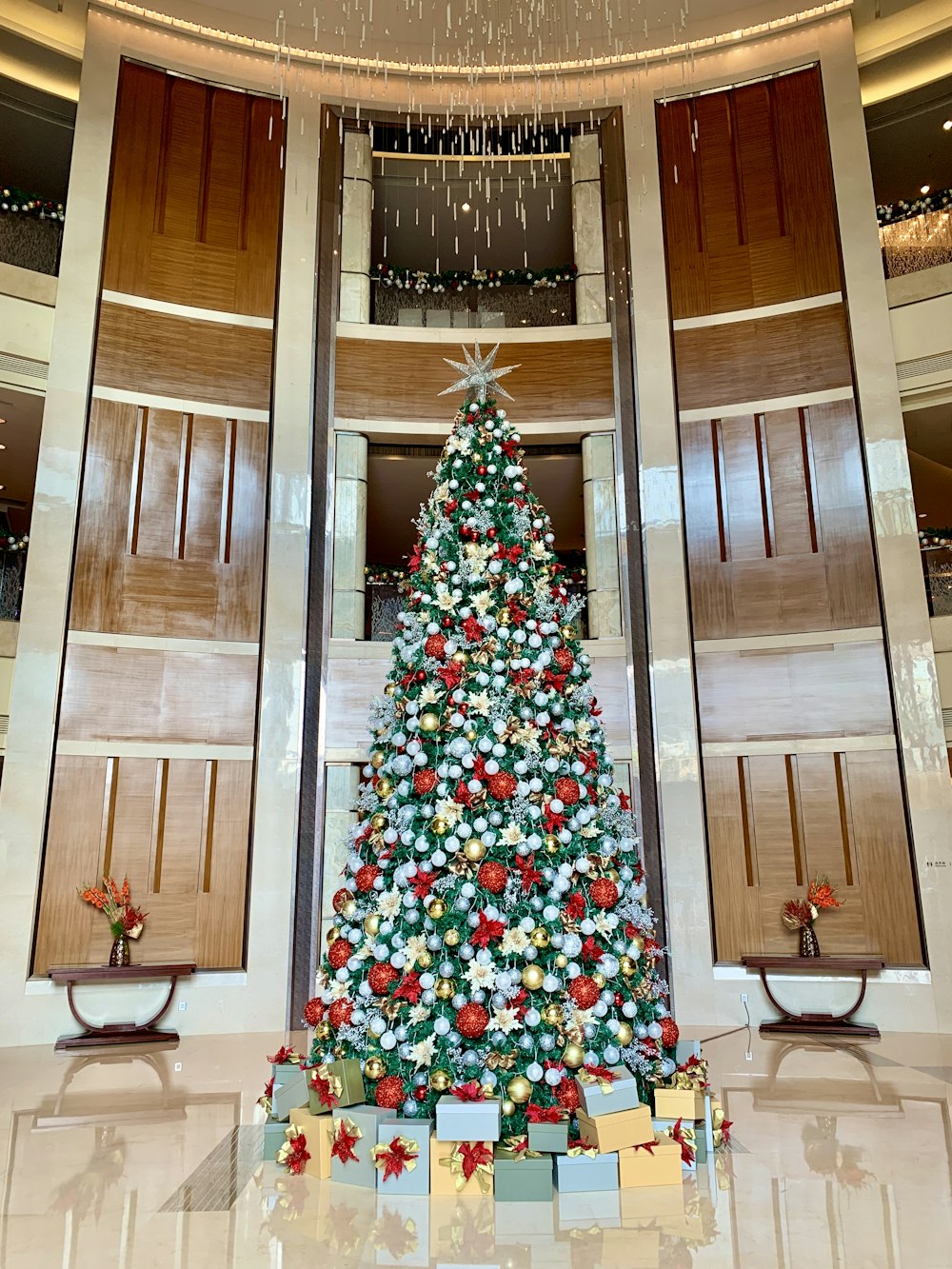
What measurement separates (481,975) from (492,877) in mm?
414

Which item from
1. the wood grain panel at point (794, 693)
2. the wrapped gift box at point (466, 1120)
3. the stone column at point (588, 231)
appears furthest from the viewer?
the stone column at point (588, 231)

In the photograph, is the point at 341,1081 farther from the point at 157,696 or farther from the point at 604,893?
the point at 157,696

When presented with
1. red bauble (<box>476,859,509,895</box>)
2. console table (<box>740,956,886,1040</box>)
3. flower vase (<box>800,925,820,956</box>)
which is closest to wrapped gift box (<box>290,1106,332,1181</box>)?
red bauble (<box>476,859,509,895</box>)

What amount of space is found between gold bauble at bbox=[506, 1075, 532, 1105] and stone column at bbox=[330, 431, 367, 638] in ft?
19.8

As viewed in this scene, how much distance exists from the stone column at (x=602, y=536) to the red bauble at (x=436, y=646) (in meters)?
5.14

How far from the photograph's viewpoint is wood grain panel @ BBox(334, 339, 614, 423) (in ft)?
33.0

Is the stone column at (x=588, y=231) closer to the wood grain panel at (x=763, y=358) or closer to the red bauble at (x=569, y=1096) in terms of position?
the wood grain panel at (x=763, y=358)

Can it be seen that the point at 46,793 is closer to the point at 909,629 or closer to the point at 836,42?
the point at 909,629

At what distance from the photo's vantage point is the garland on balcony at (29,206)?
9.25 meters

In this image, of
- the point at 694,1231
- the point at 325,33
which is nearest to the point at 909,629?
the point at 694,1231

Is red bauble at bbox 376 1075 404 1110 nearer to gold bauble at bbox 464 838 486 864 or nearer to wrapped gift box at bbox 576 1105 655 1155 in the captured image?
wrapped gift box at bbox 576 1105 655 1155

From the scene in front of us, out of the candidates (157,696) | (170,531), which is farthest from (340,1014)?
(170,531)

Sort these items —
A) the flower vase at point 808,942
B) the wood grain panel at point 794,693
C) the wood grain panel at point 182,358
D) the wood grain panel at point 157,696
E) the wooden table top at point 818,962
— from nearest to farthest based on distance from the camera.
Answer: the wooden table top at point 818,962 < the flower vase at point 808,942 < the wood grain panel at point 157,696 < the wood grain panel at point 794,693 < the wood grain panel at point 182,358

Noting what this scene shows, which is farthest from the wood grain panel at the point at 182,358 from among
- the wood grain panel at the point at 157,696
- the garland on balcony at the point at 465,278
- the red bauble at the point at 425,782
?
the red bauble at the point at 425,782
